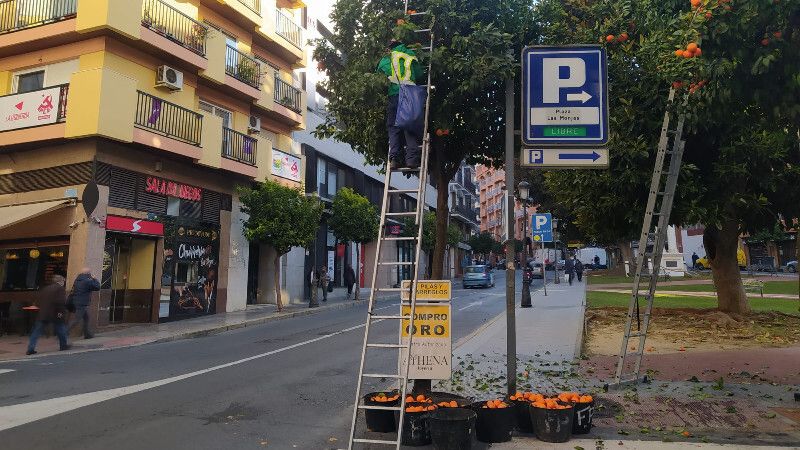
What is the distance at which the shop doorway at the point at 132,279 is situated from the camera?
16516mm

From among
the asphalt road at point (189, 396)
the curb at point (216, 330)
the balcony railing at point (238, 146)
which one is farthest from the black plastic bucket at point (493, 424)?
the balcony railing at point (238, 146)

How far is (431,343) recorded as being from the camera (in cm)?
572

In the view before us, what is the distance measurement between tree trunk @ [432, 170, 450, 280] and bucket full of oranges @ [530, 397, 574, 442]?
6.63 ft

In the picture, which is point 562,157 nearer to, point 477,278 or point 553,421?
point 553,421

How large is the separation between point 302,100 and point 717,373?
2078cm

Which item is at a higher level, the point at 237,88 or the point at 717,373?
the point at 237,88

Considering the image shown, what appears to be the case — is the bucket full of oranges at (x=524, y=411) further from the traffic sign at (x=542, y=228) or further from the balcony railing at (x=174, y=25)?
the traffic sign at (x=542, y=228)

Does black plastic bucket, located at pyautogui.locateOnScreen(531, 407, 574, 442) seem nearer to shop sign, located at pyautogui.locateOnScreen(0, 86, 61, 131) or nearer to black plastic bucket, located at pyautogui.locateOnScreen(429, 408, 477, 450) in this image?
black plastic bucket, located at pyautogui.locateOnScreen(429, 408, 477, 450)

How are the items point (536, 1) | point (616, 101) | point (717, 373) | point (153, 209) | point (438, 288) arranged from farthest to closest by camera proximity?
point (153, 209) → point (616, 101) → point (717, 373) → point (536, 1) → point (438, 288)

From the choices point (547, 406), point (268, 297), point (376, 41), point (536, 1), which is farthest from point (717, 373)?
point (268, 297)

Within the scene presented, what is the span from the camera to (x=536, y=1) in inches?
275

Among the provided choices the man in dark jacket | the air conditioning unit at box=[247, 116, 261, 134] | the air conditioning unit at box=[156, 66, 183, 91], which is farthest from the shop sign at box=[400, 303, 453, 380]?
the air conditioning unit at box=[247, 116, 261, 134]

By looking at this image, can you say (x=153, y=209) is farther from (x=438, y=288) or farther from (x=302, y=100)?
(x=438, y=288)

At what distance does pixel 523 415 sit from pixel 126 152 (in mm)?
14744
